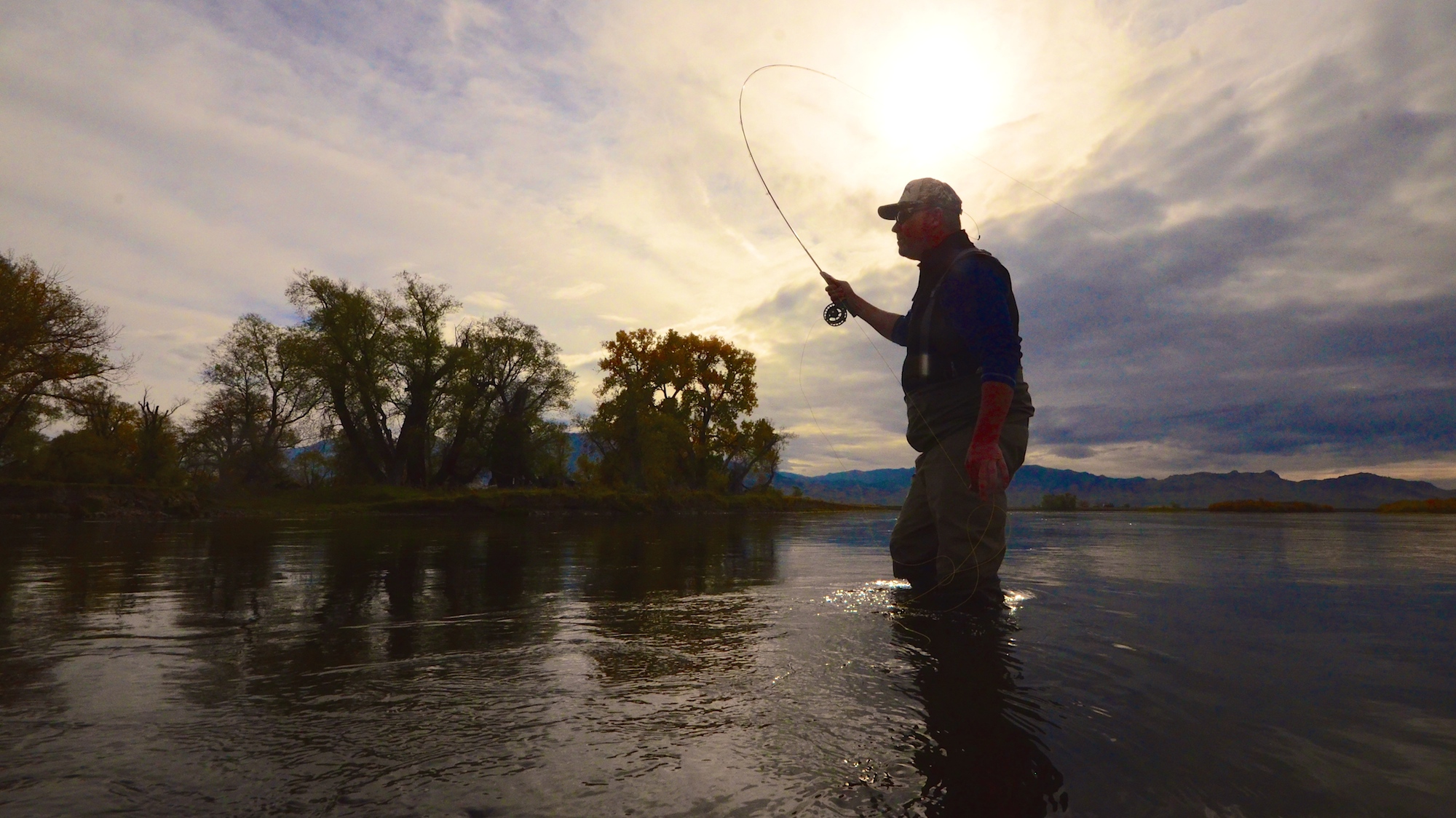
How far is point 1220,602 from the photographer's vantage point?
4520 millimetres

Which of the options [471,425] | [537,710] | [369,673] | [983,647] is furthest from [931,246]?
[471,425]

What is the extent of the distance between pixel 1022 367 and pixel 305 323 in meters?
35.9

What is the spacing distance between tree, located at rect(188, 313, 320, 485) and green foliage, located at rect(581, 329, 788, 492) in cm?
1533

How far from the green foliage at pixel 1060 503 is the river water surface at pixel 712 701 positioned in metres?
48.2

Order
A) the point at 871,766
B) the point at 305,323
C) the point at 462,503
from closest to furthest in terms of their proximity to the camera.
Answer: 1. the point at 871,766
2. the point at 462,503
3. the point at 305,323

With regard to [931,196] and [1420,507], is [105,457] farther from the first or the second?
[1420,507]

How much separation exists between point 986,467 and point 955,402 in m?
0.58

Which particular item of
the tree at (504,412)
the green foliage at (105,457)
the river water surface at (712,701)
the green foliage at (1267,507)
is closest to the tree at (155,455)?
the green foliage at (105,457)

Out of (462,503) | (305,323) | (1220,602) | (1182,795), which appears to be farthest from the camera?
(305,323)

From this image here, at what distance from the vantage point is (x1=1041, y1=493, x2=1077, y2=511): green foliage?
4850 cm

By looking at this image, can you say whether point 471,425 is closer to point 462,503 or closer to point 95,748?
point 462,503

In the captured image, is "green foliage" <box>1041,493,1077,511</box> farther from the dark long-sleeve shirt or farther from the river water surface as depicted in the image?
the dark long-sleeve shirt

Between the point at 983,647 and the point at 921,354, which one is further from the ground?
the point at 921,354

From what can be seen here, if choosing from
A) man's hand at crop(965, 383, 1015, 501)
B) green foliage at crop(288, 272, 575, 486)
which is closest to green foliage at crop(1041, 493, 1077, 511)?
green foliage at crop(288, 272, 575, 486)
